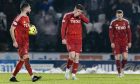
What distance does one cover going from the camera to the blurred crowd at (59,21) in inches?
888

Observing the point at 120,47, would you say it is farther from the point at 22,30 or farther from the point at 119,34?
the point at 22,30

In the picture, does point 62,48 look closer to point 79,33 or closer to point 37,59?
point 37,59

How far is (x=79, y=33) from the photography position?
16.9m

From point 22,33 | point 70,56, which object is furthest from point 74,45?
point 22,33

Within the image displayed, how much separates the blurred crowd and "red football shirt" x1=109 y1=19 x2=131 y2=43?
368cm

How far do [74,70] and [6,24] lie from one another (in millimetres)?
6847

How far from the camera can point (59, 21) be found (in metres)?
22.8

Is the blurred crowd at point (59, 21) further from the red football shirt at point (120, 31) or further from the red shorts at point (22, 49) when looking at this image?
the red shorts at point (22, 49)

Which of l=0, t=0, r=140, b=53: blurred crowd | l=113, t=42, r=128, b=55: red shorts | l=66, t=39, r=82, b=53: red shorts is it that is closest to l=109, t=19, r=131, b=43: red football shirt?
l=113, t=42, r=128, b=55: red shorts

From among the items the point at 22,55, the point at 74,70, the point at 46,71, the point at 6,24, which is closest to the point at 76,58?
the point at 74,70

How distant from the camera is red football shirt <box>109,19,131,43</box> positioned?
1858 centimetres

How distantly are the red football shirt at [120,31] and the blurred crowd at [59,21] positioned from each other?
368 centimetres

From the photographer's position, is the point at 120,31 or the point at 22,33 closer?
the point at 22,33

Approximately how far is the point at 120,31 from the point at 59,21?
459 centimetres
